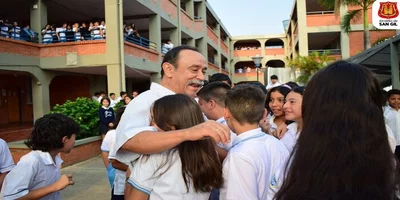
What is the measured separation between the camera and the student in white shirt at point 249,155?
1.89m

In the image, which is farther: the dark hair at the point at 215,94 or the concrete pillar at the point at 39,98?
the concrete pillar at the point at 39,98

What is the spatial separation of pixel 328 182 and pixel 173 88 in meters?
1.36

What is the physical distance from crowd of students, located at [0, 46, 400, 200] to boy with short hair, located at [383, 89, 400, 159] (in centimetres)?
348

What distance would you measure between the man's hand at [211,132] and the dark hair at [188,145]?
250 mm

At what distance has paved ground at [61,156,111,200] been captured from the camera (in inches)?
231

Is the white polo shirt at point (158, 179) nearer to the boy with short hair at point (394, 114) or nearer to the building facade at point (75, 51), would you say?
the boy with short hair at point (394, 114)

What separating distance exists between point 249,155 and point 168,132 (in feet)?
1.81

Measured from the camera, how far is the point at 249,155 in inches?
75.5

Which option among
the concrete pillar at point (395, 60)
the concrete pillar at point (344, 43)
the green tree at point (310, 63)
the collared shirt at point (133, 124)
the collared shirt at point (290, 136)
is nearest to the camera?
the collared shirt at point (133, 124)

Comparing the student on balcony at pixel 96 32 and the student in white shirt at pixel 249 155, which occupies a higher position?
the student on balcony at pixel 96 32

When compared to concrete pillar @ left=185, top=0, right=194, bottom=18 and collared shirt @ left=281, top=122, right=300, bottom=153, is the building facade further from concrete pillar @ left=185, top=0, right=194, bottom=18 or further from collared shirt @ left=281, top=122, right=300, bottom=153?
collared shirt @ left=281, top=122, right=300, bottom=153

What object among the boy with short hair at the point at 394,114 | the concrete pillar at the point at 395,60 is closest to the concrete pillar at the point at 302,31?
the concrete pillar at the point at 395,60

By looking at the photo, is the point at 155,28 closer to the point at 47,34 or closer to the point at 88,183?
the point at 47,34

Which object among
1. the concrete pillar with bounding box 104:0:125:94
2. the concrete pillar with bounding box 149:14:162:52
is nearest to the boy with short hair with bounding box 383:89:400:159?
the concrete pillar with bounding box 104:0:125:94
